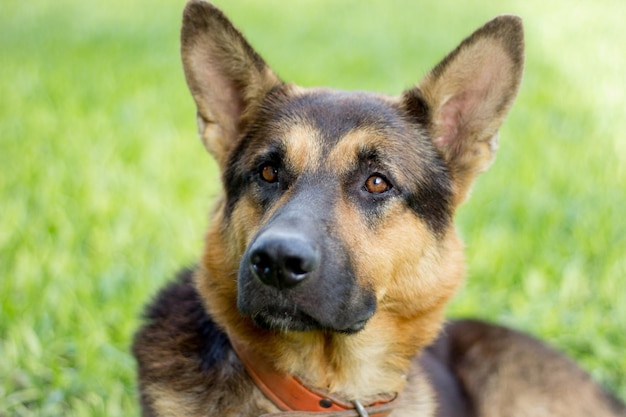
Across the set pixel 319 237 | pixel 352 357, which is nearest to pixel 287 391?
pixel 352 357

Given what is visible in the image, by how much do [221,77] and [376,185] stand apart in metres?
1.13

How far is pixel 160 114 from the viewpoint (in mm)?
9742

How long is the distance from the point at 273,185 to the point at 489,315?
3030 mm

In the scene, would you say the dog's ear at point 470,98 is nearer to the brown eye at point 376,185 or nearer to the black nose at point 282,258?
the brown eye at point 376,185

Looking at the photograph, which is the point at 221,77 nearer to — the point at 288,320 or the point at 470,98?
the point at 470,98

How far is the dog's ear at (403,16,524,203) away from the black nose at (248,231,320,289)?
1.30 meters

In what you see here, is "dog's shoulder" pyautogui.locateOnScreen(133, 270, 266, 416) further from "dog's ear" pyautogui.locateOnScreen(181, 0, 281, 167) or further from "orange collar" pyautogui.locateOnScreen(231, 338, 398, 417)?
"dog's ear" pyautogui.locateOnScreen(181, 0, 281, 167)

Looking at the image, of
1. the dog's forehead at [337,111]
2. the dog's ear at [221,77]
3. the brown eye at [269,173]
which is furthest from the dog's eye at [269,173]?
the dog's ear at [221,77]

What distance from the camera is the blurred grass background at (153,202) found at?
16.6ft

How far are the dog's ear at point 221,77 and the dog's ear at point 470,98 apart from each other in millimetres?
869

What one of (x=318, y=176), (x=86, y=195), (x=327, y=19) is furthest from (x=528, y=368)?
(x=327, y=19)

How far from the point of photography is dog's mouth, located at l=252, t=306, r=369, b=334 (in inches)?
122

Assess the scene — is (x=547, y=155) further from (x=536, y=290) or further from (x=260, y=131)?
(x=260, y=131)

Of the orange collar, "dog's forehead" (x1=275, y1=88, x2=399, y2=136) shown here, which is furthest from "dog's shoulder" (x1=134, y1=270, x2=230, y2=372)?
"dog's forehead" (x1=275, y1=88, x2=399, y2=136)
